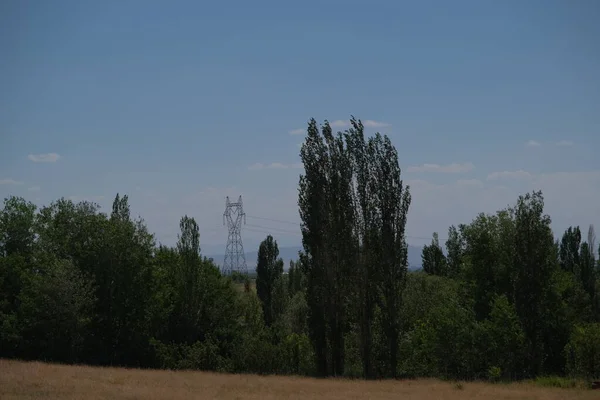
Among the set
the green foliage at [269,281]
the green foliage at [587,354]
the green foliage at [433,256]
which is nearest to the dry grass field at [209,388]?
the green foliage at [587,354]

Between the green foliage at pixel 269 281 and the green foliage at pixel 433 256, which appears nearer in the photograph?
the green foliage at pixel 269 281

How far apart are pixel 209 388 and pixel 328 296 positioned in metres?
12.0

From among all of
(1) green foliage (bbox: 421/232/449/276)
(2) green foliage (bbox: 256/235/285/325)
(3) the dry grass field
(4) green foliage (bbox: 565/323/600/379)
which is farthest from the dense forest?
(1) green foliage (bbox: 421/232/449/276)

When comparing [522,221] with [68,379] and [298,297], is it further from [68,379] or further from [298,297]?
[298,297]

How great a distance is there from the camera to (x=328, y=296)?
1289 inches

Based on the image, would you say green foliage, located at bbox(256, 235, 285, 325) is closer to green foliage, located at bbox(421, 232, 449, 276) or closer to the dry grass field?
green foliage, located at bbox(421, 232, 449, 276)

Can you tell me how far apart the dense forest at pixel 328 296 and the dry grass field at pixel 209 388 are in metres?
6.11

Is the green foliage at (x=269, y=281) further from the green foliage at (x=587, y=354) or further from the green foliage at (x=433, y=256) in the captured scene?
the green foliage at (x=587, y=354)

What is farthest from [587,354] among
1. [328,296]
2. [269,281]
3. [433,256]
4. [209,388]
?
[433,256]

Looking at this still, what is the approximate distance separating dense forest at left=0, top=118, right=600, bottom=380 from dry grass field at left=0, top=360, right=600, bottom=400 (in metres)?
6.11

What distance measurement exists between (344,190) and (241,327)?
13832 millimetres

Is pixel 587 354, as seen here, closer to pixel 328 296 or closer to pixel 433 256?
pixel 328 296

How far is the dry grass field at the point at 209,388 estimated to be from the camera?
1894 cm

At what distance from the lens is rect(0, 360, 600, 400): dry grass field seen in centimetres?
1894
